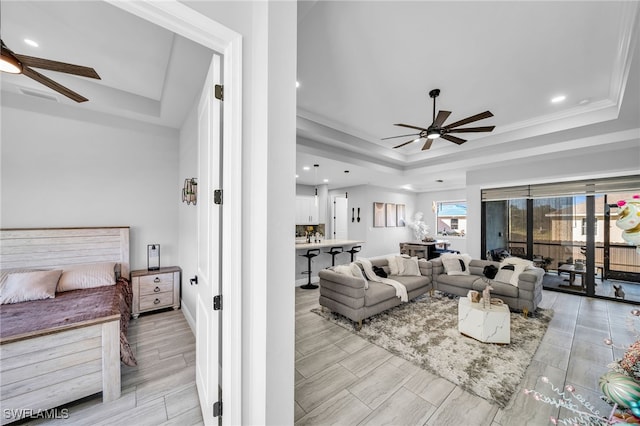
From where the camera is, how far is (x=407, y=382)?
228 centimetres

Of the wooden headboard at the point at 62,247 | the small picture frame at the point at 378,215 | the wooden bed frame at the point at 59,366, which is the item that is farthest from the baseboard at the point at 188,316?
the small picture frame at the point at 378,215

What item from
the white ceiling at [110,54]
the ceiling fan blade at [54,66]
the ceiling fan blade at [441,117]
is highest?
the white ceiling at [110,54]

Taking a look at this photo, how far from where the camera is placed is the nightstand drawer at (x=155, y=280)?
3.46 m

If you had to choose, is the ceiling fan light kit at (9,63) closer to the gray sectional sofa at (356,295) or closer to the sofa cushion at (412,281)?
the gray sectional sofa at (356,295)

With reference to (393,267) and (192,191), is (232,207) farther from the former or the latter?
(393,267)

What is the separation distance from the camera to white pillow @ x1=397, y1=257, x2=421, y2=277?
455 centimetres

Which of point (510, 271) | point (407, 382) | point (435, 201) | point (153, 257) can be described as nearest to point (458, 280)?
point (510, 271)

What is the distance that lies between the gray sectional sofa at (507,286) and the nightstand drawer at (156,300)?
4.64 metres

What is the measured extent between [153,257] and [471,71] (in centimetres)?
503

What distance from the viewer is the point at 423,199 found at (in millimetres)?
10211

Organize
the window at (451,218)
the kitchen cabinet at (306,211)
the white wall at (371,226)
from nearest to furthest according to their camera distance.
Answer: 1. the kitchen cabinet at (306,211)
2. the white wall at (371,226)
3. the window at (451,218)

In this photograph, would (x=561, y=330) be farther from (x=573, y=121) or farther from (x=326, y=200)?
(x=326, y=200)

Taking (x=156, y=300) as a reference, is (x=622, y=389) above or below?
above

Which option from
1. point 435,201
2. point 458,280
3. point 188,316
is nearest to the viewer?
point 188,316
